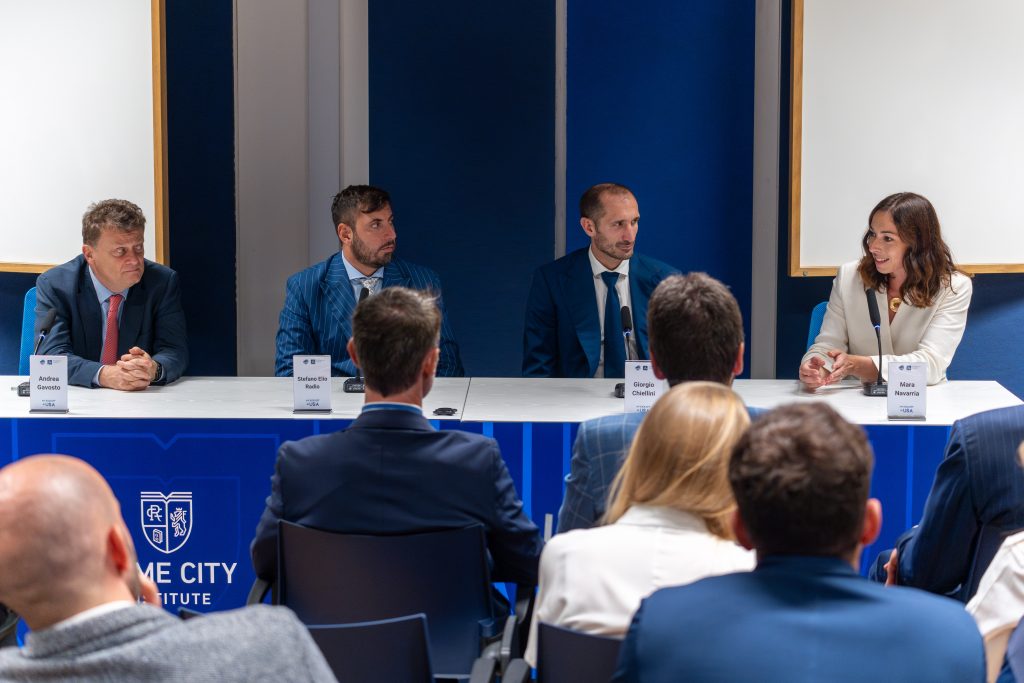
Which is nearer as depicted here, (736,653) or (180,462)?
(736,653)

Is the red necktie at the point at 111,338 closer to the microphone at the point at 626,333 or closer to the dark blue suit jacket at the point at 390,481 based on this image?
the microphone at the point at 626,333

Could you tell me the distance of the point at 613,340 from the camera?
14.4ft

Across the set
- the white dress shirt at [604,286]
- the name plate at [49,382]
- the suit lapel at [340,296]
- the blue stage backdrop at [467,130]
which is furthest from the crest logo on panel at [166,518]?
the blue stage backdrop at [467,130]

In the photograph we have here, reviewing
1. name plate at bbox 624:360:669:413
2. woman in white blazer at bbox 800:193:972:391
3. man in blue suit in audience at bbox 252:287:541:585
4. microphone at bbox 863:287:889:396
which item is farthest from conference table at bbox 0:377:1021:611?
man in blue suit in audience at bbox 252:287:541:585

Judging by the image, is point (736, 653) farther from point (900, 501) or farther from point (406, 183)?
point (406, 183)

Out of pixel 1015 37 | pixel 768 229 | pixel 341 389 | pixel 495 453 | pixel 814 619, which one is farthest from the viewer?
pixel 768 229

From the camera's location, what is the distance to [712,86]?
5.34 m

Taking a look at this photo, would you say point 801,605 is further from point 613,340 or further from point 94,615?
point 613,340

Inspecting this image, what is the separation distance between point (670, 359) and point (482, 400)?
1246 mm

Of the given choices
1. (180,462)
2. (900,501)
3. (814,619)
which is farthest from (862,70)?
(814,619)

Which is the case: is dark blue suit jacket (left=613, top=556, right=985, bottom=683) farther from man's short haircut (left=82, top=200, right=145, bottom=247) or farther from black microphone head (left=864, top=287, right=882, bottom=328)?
man's short haircut (left=82, top=200, right=145, bottom=247)

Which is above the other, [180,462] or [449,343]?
[449,343]

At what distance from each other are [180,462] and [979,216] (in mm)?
3503

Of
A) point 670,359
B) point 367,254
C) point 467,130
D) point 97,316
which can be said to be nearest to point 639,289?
point 367,254
